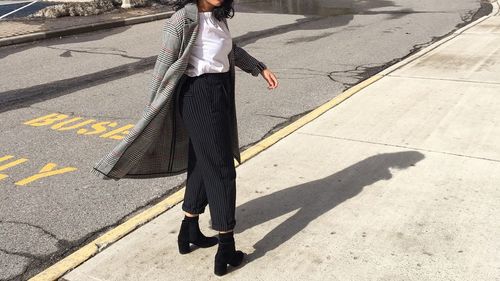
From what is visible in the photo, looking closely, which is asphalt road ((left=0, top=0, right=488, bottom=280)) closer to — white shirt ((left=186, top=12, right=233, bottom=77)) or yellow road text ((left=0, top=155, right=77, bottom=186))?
yellow road text ((left=0, top=155, right=77, bottom=186))

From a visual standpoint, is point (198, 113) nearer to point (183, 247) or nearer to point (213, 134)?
point (213, 134)

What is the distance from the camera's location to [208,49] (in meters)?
3.08

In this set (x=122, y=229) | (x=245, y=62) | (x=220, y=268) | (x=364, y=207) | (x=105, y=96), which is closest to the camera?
(x=220, y=268)

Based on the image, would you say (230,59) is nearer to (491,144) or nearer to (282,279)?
(282,279)

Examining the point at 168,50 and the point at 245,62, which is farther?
the point at 245,62

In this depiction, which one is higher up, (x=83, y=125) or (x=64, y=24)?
→ (x=64, y=24)

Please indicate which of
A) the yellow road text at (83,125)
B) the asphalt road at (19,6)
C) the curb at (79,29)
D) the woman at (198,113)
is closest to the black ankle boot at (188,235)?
the woman at (198,113)

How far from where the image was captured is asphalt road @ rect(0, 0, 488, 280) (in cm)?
414

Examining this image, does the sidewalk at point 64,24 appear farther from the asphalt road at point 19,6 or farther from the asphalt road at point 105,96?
the asphalt road at point 19,6

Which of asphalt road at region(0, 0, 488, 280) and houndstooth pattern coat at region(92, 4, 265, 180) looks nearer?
houndstooth pattern coat at region(92, 4, 265, 180)

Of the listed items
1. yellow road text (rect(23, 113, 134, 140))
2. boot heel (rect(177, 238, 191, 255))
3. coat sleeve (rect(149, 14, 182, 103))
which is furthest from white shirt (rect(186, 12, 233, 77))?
yellow road text (rect(23, 113, 134, 140))

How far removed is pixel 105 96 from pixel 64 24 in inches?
284

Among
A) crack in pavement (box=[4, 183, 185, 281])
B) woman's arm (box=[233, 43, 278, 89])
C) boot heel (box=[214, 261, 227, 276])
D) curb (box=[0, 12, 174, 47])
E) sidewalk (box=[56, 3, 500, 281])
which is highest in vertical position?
woman's arm (box=[233, 43, 278, 89])

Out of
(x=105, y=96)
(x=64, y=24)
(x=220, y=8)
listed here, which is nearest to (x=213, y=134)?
(x=220, y=8)
